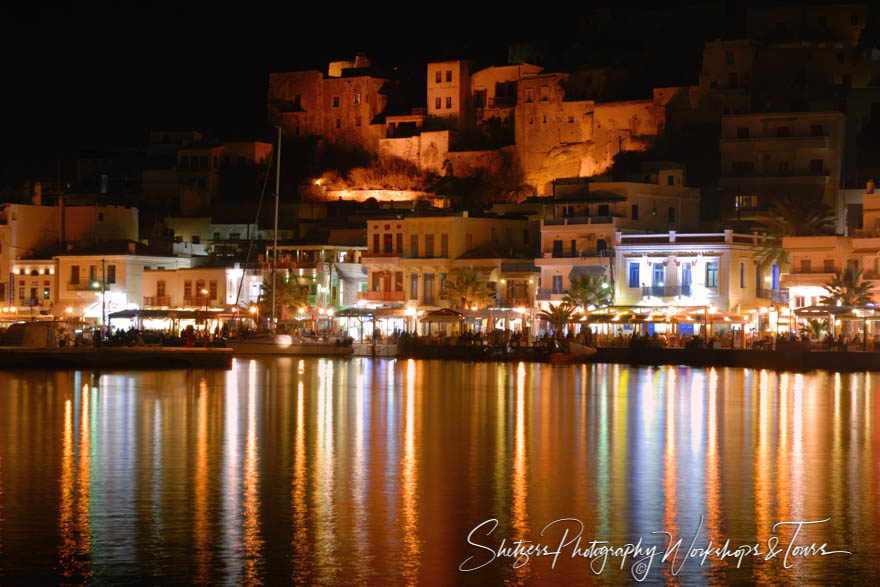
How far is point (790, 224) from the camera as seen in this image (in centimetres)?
6994

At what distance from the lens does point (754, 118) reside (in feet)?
265

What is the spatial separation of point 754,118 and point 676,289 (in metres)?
16.5

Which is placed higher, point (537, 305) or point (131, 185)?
point (131, 185)

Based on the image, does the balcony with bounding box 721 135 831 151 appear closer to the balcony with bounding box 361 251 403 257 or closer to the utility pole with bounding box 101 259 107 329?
the balcony with bounding box 361 251 403 257

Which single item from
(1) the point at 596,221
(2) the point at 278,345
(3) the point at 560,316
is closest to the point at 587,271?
(1) the point at 596,221

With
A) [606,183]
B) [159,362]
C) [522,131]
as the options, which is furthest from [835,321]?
[522,131]

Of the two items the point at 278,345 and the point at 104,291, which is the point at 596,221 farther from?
the point at 104,291

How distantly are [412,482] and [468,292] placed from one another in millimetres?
50272

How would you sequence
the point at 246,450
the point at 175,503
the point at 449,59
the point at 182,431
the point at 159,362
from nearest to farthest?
the point at 175,503 < the point at 246,450 < the point at 182,431 < the point at 159,362 < the point at 449,59

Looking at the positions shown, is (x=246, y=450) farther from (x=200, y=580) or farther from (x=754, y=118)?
(x=754, y=118)

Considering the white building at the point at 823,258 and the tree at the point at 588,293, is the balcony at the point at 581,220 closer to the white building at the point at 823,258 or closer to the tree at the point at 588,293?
the tree at the point at 588,293

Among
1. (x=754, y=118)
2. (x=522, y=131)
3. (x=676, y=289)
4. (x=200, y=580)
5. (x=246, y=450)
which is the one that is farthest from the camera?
(x=522, y=131)

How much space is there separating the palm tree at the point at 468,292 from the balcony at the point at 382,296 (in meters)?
5.15

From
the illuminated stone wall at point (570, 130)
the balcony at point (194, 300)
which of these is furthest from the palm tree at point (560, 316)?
the balcony at point (194, 300)
